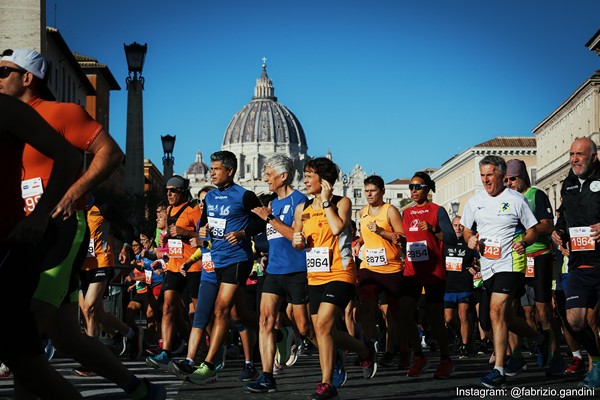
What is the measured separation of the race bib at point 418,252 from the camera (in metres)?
10.9

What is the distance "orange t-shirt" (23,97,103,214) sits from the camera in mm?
5414

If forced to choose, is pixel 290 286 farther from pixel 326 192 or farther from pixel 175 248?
pixel 175 248

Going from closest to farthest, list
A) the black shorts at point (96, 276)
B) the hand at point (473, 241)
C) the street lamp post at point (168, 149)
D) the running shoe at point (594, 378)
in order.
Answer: the running shoe at point (594, 378), the hand at point (473, 241), the black shorts at point (96, 276), the street lamp post at point (168, 149)

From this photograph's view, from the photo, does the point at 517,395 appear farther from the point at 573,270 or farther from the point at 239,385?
the point at 239,385

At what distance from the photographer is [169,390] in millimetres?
8742

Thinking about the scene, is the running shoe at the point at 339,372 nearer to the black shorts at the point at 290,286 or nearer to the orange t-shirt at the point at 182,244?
the black shorts at the point at 290,286

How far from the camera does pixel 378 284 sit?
11.1m

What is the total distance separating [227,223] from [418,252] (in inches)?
89.6

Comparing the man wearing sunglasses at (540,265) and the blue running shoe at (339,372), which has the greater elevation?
the man wearing sunglasses at (540,265)

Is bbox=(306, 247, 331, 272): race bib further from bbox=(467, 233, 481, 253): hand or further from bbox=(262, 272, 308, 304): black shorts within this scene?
bbox=(467, 233, 481, 253): hand

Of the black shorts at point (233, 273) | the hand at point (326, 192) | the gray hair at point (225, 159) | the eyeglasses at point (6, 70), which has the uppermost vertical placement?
the gray hair at point (225, 159)

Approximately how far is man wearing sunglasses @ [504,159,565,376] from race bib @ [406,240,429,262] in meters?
0.91

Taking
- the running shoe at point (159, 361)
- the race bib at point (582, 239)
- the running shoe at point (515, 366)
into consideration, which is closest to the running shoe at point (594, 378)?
the race bib at point (582, 239)

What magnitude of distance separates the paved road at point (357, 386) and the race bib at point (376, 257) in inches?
38.0
